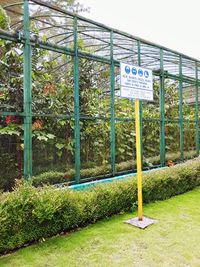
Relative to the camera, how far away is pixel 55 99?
14.7 ft

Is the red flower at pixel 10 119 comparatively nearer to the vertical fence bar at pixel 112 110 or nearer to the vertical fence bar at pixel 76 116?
the vertical fence bar at pixel 76 116

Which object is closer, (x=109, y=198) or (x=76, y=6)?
(x=109, y=198)

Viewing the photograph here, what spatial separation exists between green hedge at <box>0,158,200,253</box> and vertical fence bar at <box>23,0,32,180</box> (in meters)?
0.72

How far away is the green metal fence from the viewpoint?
12.9ft

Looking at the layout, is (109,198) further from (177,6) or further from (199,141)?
(177,6)

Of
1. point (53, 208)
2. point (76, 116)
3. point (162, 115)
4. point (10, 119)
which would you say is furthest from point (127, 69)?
point (162, 115)

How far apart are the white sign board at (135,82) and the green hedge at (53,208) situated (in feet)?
4.34

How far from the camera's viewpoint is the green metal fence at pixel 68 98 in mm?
3922

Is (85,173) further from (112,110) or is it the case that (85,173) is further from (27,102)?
(27,102)

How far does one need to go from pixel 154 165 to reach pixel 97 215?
119 inches

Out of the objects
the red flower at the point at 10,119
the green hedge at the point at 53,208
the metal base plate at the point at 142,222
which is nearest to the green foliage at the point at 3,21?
the red flower at the point at 10,119

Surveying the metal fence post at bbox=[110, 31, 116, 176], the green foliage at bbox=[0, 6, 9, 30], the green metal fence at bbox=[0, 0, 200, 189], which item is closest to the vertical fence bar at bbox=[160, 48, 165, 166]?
the green metal fence at bbox=[0, 0, 200, 189]

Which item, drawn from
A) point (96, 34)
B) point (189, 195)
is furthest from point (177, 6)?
point (189, 195)

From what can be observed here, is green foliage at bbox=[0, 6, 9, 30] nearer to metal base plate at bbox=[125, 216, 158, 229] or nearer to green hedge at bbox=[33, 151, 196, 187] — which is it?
green hedge at bbox=[33, 151, 196, 187]
